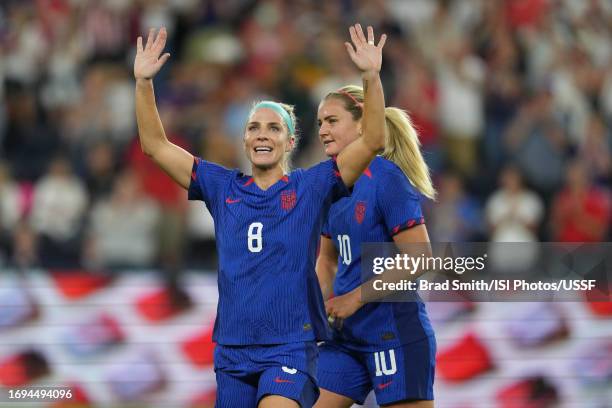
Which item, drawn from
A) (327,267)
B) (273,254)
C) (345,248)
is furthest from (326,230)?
(273,254)

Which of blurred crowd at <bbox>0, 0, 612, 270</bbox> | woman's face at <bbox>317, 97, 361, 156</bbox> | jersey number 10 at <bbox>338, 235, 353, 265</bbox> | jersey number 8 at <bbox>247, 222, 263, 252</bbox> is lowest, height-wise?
jersey number 8 at <bbox>247, 222, 263, 252</bbox>

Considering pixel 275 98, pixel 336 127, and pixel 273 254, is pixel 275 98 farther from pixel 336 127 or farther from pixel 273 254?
pixel 273 254

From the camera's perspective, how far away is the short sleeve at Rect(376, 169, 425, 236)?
5.97 metres

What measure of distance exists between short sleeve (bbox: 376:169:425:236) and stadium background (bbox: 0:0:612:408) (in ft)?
8.65

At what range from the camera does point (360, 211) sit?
6.08 meters

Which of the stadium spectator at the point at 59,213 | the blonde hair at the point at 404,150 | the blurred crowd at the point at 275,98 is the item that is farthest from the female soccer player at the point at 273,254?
the stadium spectator at the point at 59,213

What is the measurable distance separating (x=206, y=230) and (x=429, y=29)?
3750 millimetres

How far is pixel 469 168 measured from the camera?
37.7 ft

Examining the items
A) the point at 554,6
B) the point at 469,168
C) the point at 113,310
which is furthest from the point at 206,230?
the point at 554,6

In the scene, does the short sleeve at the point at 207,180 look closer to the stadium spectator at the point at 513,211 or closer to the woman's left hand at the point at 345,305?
the woman's left hand at the point at 345,305

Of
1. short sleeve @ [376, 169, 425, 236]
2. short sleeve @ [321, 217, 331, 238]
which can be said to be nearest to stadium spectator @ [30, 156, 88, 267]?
short sleeve @ [321, 217, 331, 238]

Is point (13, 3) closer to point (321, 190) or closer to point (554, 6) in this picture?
point (554, 6)

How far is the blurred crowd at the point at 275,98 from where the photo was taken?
10445mm

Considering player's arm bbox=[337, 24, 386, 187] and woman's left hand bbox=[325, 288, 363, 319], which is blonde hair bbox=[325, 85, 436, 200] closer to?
woman's left hand bbox=[325, 288, 363, 319]
